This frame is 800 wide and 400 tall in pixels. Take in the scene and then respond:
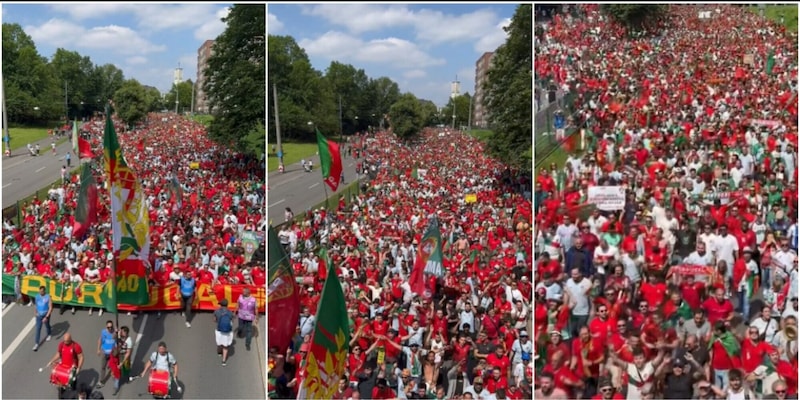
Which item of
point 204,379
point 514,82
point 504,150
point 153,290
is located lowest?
point 204,379

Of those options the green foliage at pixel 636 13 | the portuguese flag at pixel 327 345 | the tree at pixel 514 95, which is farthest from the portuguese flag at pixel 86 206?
the green foliage at pixel 636 13

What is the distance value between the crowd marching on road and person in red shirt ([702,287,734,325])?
4260 millimetres

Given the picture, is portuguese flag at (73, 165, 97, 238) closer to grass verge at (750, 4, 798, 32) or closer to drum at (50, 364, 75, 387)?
drum at (50, 364, 75, 387)

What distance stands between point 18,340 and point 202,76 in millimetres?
3044

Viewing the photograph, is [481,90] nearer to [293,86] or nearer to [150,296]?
[293,86]

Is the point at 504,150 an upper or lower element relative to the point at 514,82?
lower

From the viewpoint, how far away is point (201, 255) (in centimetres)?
717

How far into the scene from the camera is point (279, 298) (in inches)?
263

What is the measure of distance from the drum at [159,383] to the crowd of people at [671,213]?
344 centimetres

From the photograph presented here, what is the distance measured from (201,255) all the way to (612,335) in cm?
406

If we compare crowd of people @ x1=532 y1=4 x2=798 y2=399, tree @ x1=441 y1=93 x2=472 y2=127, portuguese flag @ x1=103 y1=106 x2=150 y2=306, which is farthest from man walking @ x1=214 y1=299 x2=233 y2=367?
crowd of people @ x1=532 y1=4 x2=798 y2=399

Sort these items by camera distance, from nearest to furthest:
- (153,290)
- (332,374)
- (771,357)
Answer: (332,374), (771,357), (153,290)

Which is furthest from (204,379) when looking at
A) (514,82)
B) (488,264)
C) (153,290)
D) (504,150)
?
(514,82)

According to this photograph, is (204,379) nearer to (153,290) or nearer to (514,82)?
(153,290)
